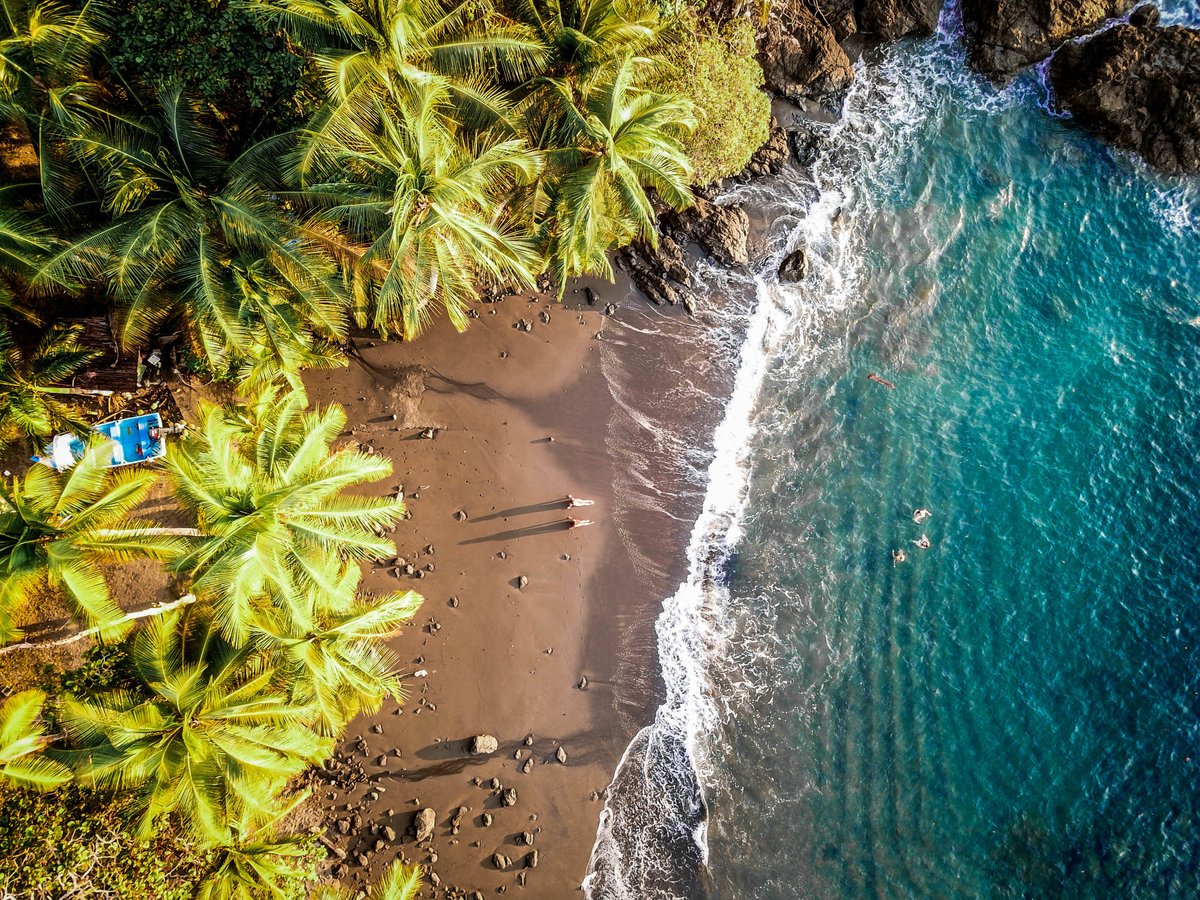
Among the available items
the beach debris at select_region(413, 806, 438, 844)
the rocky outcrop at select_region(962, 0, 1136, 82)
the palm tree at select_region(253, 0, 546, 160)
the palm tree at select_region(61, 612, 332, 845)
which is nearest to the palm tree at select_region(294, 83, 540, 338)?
the palm tree at select_region(253, 0, 546, 160)

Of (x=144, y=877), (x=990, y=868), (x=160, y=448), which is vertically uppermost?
(x=160, y=448)

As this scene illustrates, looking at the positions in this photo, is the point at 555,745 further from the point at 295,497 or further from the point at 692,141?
the point at 692,141

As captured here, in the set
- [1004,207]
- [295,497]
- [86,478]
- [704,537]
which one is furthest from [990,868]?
[86,478]

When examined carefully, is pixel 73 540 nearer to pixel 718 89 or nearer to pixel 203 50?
pixel 203 50

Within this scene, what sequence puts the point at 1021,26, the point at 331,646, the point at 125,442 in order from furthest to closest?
the point at 1021,26
the point at 125,442
the point at 331,646

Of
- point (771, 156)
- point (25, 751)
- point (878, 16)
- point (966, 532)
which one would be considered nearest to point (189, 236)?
point (25, 751)

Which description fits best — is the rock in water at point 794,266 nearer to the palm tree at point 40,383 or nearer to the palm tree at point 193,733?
the palm tree at point 193,733
